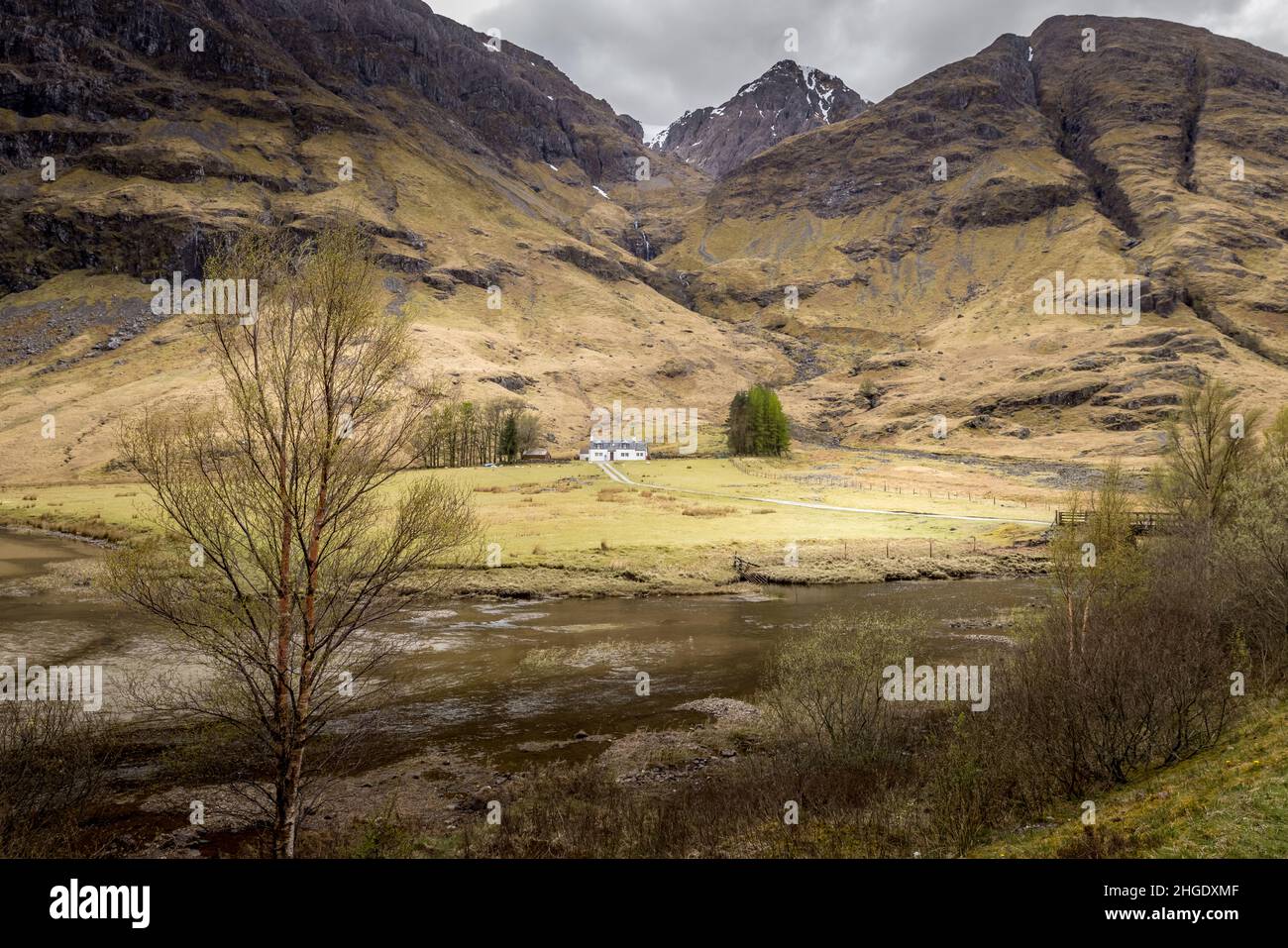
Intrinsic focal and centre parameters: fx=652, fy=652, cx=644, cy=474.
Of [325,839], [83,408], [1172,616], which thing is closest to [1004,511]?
[1172,616]

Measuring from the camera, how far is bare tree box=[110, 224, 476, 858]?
10023mm

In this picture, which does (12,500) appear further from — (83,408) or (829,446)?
(829,446)

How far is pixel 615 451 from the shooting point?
150m

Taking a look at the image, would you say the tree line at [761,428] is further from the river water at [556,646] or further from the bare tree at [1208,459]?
the bare tree at [1208,459]

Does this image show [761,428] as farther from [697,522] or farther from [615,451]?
[697,522]

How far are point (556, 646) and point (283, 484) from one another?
2350cm

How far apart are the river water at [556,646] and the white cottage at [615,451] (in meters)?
105

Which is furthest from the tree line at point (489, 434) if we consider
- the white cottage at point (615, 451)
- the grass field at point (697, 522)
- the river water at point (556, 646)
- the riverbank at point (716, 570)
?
the river water at point (556, 646)

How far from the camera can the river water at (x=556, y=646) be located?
74.3ft

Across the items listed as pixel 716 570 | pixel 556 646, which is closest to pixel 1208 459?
pixel 716 570

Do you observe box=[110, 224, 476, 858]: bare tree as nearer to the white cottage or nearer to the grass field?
the grass field

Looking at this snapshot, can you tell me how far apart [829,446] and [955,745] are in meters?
158

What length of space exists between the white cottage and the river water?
345 feet
